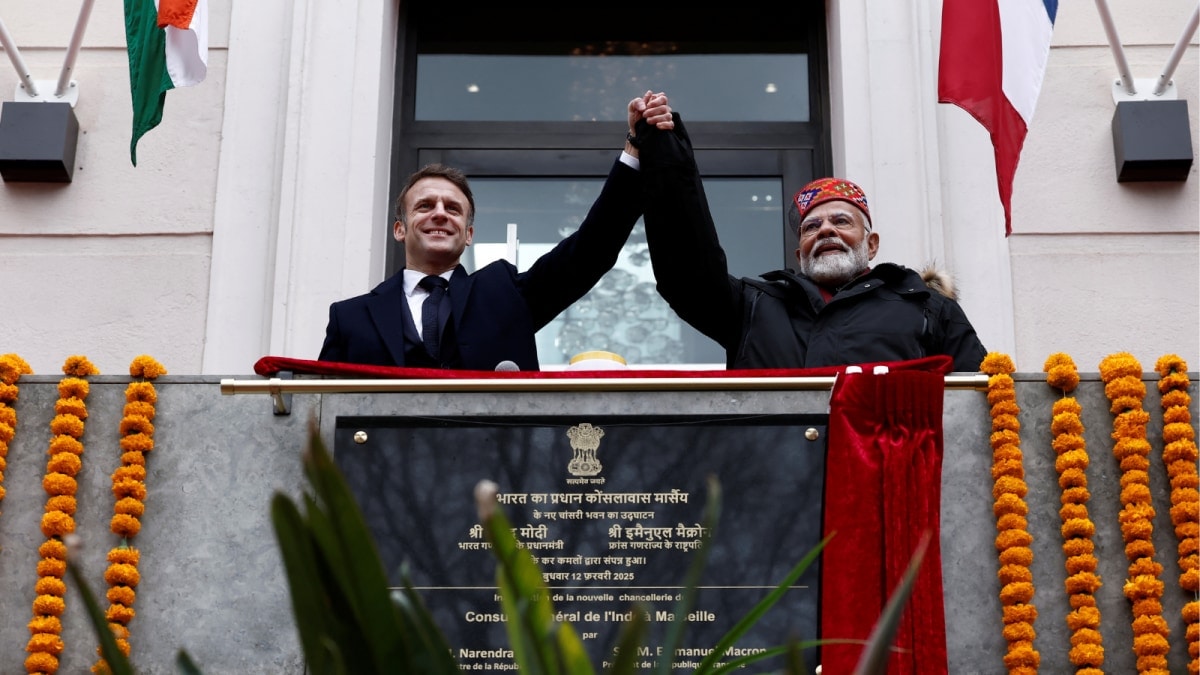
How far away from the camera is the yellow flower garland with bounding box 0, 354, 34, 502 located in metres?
4.78

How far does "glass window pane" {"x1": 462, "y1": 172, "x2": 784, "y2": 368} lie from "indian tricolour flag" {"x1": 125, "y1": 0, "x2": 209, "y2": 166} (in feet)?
4.76

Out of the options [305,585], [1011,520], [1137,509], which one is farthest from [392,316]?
[305,585]

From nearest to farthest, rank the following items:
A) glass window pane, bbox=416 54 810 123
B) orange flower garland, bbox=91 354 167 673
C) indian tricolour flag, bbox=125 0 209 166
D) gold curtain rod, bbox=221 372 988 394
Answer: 1. orange flower garland, bbox=91 354 167 673
2. gold curtain rod, bbox=221 372 988 394
3. indian tricolour flag, bbox=125 0 209 166
4. glass window pane, bbox=416 54 810 123

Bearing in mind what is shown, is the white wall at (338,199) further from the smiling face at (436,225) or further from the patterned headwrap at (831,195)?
the smiling face at (436,225)

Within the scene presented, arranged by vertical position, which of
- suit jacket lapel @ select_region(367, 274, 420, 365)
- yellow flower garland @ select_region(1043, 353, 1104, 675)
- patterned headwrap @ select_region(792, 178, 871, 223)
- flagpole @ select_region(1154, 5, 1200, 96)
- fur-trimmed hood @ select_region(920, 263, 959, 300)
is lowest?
yellow flower garland @ select_region(1043, 353, 1104, 675)

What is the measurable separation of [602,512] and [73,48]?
3.45 meters

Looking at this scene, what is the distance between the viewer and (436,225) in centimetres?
543

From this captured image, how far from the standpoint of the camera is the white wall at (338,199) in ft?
21.4

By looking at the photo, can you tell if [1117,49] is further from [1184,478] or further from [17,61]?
[17,61]

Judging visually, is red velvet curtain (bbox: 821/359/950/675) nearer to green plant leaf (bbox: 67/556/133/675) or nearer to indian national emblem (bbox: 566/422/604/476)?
indian national emblem (bbox: 566/422/604/476)

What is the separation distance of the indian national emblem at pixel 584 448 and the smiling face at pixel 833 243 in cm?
123

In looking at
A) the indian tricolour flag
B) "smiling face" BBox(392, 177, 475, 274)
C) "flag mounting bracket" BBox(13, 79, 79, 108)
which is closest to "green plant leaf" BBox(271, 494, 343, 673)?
"smiling face" BBox(392, 177, 475, 274)

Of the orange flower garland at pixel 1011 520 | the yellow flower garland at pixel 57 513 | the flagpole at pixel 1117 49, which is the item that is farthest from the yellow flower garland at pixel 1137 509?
the yellow flower garland at pixel 57 513

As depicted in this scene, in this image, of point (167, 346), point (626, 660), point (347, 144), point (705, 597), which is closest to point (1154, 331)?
point (705, 597)
